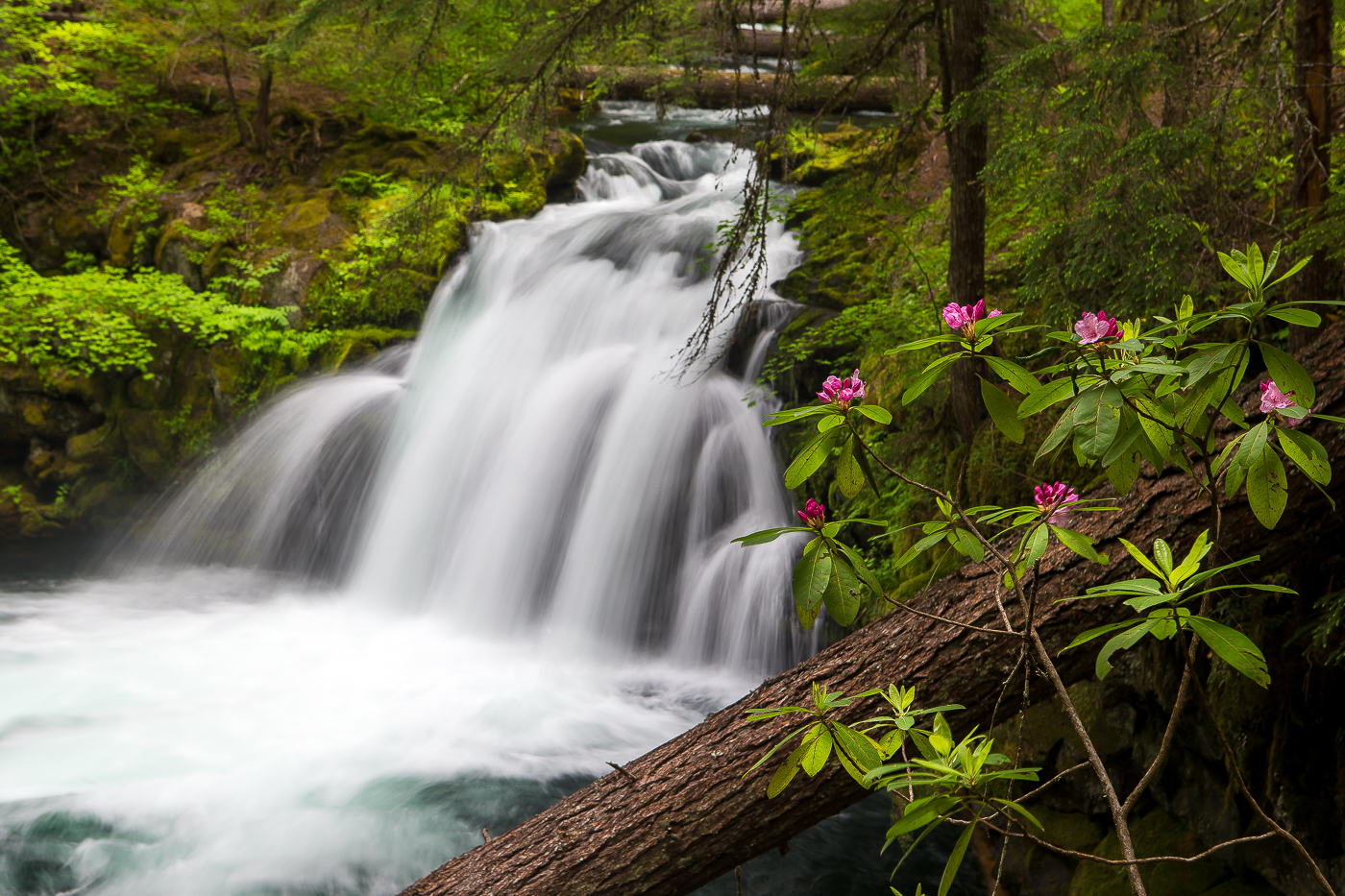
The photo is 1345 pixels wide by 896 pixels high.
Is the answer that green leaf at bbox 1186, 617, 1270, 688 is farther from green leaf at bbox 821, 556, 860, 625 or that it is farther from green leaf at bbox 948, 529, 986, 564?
green leaf at bbox 821, 556, 860, 625

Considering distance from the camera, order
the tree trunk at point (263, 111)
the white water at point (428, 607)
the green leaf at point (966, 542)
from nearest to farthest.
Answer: the green leaf at point (966, 542), the white water at point (428, 607), the tree trunk at point (263, 111)

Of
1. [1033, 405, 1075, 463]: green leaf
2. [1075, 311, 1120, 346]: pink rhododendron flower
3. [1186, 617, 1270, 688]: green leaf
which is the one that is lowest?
[1186, 617, 1270, 688]: green leaf

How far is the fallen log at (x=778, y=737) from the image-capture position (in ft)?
7.75

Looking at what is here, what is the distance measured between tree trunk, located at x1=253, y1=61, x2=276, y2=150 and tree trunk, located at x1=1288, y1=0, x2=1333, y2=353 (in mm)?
10788

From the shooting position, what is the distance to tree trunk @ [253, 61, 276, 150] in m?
10.4

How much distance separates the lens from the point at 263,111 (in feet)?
35.0

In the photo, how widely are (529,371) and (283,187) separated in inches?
197

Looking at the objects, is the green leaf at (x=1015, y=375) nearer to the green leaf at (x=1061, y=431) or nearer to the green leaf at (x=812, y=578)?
the green leaf at (x=1061, y=431)

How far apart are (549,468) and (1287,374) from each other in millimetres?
6278

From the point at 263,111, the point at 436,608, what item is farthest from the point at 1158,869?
the point at 263,111

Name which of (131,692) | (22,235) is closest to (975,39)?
(131,692)

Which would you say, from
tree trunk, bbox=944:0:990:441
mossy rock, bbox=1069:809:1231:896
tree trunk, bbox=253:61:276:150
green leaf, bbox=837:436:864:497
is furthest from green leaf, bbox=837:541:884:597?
tree trunk, bbox=253:61:276:150

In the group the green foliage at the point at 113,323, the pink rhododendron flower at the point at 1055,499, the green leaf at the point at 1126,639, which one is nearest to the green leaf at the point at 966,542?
the pink rhododendron flower at the point at 1055,499

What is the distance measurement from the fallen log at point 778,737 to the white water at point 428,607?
2.12m
